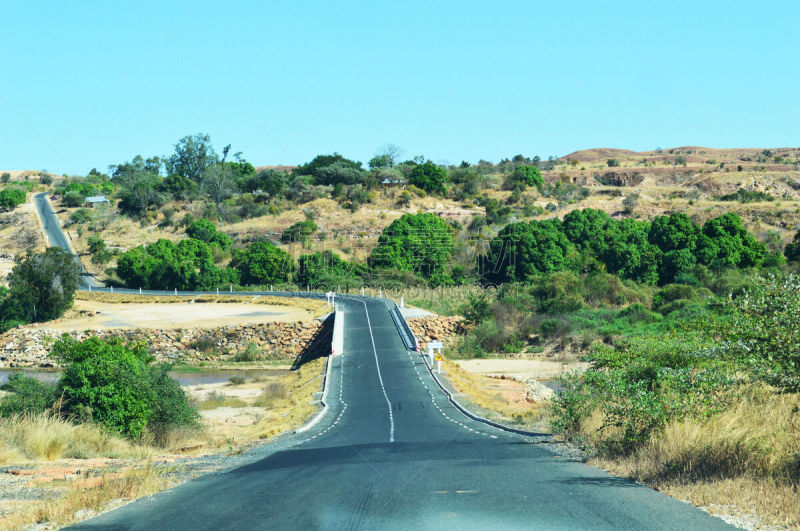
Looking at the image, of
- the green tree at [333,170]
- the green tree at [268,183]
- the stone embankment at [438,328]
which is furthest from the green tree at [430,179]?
the stone embankment at [438,328]

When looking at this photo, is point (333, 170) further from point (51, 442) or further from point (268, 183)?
point (51, 442)

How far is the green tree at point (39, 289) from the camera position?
68938mm

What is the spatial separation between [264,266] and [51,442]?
245 ft

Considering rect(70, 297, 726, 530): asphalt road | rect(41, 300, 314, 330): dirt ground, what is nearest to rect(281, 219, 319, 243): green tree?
rect(41, 300, 314, 330): dirt ground

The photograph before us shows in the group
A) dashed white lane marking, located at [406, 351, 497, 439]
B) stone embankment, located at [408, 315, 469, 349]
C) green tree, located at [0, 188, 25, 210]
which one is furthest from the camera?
green tree, located at [0, 188, 25, 210]

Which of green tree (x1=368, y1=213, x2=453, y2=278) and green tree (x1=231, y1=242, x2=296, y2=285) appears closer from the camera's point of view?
green tree (x1=231, y1=242, x2=296, y2=285)

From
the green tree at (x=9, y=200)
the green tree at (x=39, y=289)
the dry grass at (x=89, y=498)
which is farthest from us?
the green tree at (x=9, y=200)

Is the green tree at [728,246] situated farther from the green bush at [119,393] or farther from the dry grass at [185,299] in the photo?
the green bush at [119,393]

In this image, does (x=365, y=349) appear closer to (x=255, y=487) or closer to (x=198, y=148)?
(x=255, y=487)

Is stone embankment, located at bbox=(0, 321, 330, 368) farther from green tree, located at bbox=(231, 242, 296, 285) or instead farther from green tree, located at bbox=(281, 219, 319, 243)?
green tree, located at bbox=(281, 219, 319, 243)

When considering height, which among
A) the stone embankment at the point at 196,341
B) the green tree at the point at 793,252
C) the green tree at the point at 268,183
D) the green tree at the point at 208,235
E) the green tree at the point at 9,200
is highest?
the green tree at the point at 268,183

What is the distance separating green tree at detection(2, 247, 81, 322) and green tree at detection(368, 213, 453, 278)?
38287mm

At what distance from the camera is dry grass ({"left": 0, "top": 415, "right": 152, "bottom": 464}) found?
1629 cm

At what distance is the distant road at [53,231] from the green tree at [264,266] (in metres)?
18.4
